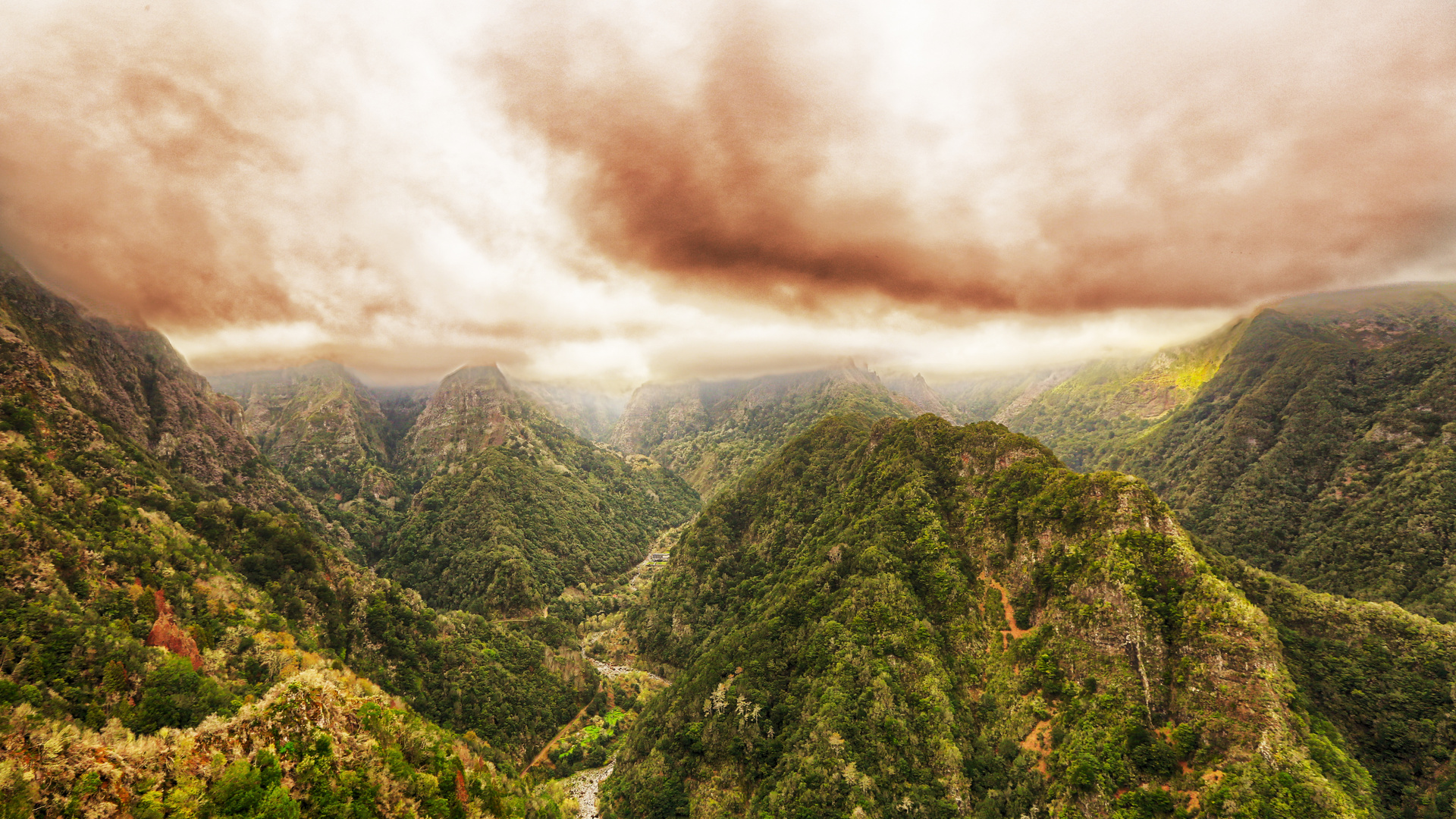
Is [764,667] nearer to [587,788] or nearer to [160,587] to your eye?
[587,788]

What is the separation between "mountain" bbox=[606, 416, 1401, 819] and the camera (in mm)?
76312

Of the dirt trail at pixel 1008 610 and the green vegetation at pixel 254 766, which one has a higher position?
the green vegetation at pixel 254 766

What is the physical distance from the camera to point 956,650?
112688mm

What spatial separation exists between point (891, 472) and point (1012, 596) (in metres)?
56.0

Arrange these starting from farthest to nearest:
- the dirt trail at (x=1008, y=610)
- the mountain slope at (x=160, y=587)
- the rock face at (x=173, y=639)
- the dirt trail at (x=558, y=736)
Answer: the dirt trail at (x=558, y=736) < the dirt trail at (x=1008, y=610) < the rock face at (x=173, y=639) < the mountain slope at (x=160, y=587)

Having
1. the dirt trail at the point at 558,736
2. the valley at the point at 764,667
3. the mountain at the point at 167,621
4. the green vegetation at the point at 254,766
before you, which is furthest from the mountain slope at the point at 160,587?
the green vegetation at the point at 254,766

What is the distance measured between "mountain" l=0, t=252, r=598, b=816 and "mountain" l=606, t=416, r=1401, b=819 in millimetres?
56762

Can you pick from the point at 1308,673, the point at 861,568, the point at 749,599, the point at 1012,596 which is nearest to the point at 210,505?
the point at 749,599

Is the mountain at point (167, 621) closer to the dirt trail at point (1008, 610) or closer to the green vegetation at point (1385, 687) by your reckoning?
the dirt trail at point (1008, 610)

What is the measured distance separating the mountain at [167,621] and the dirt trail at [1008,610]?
11535 centimetres

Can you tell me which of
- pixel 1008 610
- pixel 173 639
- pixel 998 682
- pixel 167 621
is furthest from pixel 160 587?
pixel 1008 610

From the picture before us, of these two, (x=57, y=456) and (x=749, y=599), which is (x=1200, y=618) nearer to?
(x=749, y=599)

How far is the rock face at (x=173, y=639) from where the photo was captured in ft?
247

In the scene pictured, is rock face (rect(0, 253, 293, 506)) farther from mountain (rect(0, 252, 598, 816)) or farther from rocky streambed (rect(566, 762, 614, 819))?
rocky streambed (rect(566, 762, 614, 819))
